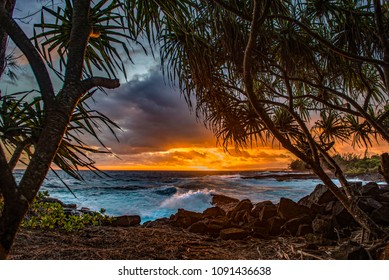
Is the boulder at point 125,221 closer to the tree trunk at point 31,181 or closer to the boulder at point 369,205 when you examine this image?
the tree trunk at point 31,181

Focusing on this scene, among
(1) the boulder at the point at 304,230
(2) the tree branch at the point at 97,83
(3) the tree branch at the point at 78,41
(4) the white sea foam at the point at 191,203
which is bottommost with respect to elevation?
(4) the white sea foam at the point at 191,203

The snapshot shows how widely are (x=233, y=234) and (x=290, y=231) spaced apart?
0.61 meters

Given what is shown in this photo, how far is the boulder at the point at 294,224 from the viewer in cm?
294

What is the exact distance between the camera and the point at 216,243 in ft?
8.61

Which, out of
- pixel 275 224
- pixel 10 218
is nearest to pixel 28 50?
pixel 10 218

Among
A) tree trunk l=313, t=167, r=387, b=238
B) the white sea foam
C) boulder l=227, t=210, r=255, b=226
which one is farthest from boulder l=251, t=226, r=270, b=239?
the white sea foam

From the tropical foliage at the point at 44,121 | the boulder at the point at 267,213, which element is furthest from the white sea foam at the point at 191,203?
the tropical foliage at the point at 44,121

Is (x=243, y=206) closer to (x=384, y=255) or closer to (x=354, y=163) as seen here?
(x=354, y=163)

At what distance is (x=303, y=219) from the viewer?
9.93 ft

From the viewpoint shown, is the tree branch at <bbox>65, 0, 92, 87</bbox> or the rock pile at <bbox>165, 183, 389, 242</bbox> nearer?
the tree branch at <bbox>65, 0, 92, 87</bbox>

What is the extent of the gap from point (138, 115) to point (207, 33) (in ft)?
2.97

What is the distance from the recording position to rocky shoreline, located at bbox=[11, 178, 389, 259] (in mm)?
2082

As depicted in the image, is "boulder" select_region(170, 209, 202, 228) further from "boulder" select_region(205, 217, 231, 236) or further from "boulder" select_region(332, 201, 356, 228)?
"boulder" select_region(332, 201, 356, 228)
